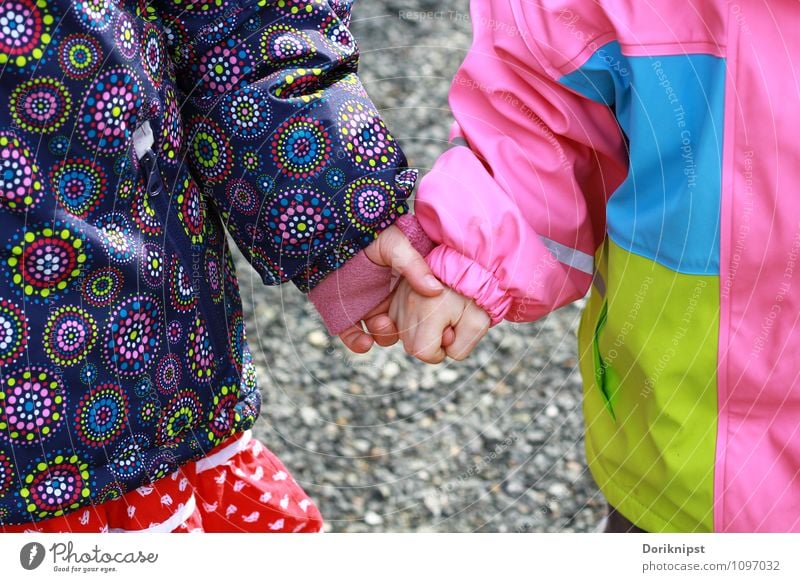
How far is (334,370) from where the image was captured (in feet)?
5.35

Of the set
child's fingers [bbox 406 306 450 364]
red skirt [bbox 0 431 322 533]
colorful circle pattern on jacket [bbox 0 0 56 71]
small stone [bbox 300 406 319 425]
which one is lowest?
small stone [bbox 300 406 319 425]

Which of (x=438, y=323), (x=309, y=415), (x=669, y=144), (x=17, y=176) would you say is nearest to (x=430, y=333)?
(x=438, y=323)

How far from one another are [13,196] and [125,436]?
21 centimetres

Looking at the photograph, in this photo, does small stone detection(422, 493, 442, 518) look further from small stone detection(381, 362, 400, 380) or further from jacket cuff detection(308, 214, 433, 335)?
jacket cuff detection(308, 214, 433, 335)

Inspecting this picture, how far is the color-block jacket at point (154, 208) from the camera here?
28.4 inches

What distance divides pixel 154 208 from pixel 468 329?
301 millimetres

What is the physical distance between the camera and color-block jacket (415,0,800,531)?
0.78m

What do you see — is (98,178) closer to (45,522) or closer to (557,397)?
(45,522)

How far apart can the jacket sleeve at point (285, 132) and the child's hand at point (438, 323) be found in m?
0.07

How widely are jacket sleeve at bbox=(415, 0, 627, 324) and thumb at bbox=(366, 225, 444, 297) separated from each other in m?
0.01

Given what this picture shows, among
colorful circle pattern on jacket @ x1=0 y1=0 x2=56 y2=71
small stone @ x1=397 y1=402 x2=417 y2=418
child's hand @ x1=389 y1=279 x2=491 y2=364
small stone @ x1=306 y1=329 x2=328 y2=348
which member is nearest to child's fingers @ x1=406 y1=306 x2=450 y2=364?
child's hand @ x1=389 y1=279 x2=491 y2=364

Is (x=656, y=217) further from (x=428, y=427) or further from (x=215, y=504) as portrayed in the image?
(x=428, y=427)

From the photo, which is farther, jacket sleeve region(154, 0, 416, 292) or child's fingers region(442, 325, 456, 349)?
child's fingers region(442, 325, 456, 349)
